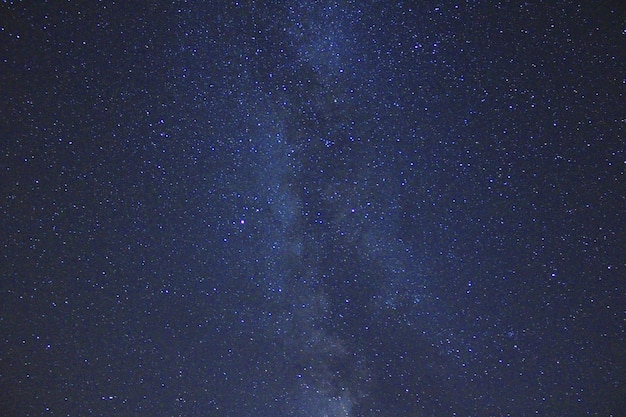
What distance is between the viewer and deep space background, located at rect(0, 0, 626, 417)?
917 millimetres

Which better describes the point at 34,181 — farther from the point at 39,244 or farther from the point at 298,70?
the point at 298,70

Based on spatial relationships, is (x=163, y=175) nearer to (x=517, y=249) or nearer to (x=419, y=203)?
(x=419, y=203)

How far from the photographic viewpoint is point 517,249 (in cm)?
103

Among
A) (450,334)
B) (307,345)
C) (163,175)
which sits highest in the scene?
(163,175)

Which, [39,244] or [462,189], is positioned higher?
[39,244]

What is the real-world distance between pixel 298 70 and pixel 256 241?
1.61 ft

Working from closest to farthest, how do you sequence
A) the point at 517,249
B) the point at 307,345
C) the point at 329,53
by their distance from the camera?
the point at 329,53, the point at 517,249, the point at 307,345

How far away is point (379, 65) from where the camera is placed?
0.93 meters

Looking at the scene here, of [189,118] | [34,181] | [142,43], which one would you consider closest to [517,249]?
[189,118]

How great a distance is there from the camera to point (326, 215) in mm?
1042

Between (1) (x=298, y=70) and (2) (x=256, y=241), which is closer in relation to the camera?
(1) (x=298, y=70)

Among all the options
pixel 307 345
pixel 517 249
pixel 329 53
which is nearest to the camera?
pixel 329 53

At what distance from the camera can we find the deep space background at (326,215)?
0.92m

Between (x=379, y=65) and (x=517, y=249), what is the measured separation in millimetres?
643
